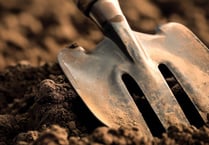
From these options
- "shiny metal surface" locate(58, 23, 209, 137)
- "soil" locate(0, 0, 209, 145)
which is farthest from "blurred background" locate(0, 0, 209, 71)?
"shiny metal surface" locate(58, 23, 209, 137)

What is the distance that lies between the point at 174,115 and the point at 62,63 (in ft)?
1.37

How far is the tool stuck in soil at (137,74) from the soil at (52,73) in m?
0.07

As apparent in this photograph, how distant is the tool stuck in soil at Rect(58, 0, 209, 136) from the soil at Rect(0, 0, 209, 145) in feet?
0.22

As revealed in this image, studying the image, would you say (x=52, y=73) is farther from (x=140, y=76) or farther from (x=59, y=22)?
(x=59, y=22)

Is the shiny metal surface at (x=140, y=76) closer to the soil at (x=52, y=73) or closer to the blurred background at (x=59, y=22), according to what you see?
the soil at (x=52, y=73)

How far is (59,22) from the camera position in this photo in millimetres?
3893

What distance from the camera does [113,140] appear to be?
193cm

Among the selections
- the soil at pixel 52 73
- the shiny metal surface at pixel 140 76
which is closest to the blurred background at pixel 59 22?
the soil at pixel 52 73

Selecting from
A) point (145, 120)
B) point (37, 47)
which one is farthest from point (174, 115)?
point (37, 47)

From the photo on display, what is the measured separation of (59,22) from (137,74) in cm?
164

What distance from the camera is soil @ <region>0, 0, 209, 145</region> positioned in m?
2.04

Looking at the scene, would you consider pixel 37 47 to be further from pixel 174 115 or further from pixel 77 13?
pixel 174 115

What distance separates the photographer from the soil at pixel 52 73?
2037mm

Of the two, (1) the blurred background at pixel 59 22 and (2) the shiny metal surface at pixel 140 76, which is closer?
(2) the shiny metal surface at pixel 140 76
